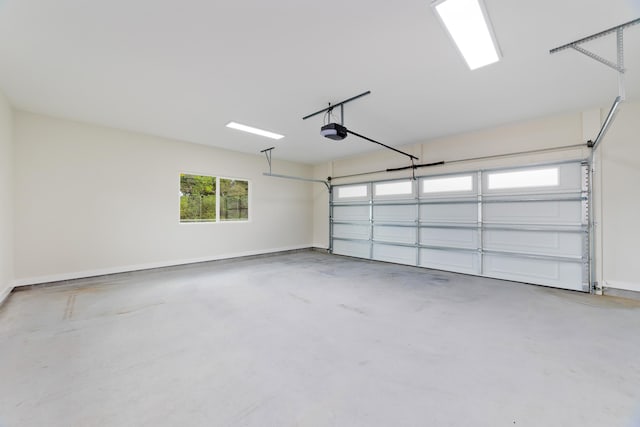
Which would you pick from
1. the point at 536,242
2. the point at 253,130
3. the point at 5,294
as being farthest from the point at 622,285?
the point at 5,294

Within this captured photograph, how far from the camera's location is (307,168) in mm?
8258

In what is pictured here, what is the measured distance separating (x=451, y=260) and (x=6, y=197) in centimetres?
753

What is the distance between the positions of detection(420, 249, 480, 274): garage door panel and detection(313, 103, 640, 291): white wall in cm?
171

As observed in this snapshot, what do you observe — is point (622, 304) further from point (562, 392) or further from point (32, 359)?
point (32, 359)

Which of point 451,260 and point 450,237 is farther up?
point 450,237

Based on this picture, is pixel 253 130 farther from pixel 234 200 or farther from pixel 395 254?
pixel 395 254

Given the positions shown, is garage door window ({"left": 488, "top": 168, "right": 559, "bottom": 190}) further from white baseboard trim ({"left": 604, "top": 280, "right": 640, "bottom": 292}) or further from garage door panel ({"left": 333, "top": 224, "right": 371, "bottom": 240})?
garage door panel ({"left": 333, "top": 224, "right": 371, "bottom": 240})

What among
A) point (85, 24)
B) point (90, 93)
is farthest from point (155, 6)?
point (90, 93)

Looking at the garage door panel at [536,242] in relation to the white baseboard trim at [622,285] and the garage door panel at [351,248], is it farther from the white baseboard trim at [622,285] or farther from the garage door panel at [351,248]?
the garage door panel at [351,248]

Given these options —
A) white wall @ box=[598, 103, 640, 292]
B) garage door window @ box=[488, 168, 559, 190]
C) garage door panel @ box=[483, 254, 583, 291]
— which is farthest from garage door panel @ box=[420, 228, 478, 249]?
white wall @ box=[598, 103, 640, 292]

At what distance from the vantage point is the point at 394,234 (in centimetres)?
632

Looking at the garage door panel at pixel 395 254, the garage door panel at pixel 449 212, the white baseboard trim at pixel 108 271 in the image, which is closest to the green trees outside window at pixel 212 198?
the white baseboard trim at pixel 108 271

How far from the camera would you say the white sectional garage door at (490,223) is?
414 centimetres

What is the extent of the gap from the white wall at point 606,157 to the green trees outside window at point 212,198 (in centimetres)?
517
